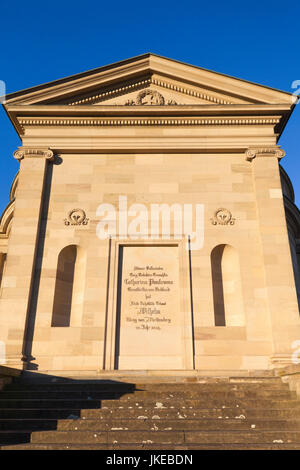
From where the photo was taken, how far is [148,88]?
690 inches

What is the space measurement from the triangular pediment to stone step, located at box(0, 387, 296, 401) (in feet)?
38.8

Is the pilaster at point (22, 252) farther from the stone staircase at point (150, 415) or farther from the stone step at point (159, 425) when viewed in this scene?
the stone step at point (159, 425)

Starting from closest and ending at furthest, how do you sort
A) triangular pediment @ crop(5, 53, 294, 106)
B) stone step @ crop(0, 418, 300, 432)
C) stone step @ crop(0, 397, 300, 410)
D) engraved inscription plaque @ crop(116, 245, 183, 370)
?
stone step @ crop(0, 418, 300, 432), stone step @ crop(0, 397, 300, 410), engraved inscription plaque @ crop(116, 245, 183, 370), triangular pediment @ crop(5, 53, 294, 106)

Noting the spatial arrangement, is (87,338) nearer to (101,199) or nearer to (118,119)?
(101,199)

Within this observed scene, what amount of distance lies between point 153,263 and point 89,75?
29.5 feet

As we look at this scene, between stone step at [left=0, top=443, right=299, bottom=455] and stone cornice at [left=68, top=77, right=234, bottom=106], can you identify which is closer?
stone step at [left=0, top=443, right=299, bottom=455]

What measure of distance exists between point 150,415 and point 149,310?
17.1 ft

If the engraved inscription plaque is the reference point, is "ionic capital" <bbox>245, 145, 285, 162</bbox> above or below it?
above

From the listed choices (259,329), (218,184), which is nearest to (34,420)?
(259,329)

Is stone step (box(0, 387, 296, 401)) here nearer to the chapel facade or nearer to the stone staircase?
the stone staircase

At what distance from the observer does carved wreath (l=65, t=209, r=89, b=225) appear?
14992 mm

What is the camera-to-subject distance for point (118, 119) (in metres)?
16.5

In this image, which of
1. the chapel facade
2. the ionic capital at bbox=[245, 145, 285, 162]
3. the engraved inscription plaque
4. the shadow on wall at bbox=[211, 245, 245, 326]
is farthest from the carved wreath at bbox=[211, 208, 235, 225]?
the ionic capital at bbox=[245, 145, 285, 162]

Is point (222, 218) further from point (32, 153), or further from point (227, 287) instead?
point (32, 153)
